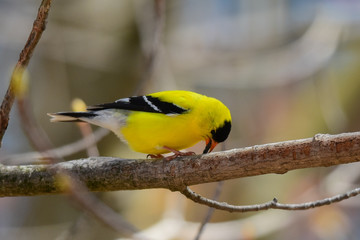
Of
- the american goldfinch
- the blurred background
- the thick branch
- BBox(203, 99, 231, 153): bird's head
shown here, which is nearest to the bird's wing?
the american goldfinch

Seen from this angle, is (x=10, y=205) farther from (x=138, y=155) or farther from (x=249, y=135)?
(x=249, y=135)

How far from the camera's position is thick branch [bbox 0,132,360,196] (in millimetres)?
1794

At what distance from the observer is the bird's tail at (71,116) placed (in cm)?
284

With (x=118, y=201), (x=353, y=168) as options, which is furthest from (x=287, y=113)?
(x=118, y=201)

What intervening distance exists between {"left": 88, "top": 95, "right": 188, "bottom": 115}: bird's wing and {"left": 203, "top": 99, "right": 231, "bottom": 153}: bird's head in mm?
188

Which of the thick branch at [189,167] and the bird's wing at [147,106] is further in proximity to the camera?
the bird's wing at [147,106]

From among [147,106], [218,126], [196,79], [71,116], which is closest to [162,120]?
[147,106]

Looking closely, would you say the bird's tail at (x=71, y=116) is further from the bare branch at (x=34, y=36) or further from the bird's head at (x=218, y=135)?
the bare branch at (x=34, y=36)

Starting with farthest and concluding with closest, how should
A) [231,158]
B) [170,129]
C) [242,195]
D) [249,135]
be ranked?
[249,135] < [242,195] < [170,129] < [231,158]

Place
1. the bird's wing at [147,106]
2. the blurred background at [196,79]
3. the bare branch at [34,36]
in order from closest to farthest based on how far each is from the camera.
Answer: the bare branch at [34,36] → the bird's wing at [147,106] → the blurred background at [196,79]

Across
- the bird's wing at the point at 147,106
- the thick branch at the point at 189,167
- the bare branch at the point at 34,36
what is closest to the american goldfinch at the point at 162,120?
the bird's wing at the point at 147,106

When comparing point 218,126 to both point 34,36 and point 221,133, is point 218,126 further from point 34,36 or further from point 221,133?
point 34,36

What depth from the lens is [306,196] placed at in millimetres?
5070

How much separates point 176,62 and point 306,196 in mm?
2161
